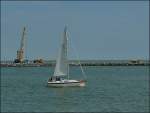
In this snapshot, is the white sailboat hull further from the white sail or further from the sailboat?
the white sail

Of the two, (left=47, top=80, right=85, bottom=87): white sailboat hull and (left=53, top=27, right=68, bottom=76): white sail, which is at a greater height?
(left=53, top=27, right=68, bottom=76): white sail

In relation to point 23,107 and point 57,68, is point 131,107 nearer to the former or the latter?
point 23,107

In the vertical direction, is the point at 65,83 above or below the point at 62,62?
below

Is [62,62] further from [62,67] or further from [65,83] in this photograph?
[65,83]

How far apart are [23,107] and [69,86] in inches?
836

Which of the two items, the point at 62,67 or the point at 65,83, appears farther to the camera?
the point at 62,67

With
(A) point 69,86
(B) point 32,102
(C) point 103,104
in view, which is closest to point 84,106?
(C) point 103,104

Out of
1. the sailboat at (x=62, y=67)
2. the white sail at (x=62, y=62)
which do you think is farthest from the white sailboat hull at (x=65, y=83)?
the white sail at (x=62, y=62)

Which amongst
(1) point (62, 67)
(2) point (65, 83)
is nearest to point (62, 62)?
(1) point (62, 67)

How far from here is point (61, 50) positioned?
70125mm

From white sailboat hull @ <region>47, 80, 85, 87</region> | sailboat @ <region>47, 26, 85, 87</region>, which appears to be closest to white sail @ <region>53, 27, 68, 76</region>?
sailboat @ <region>47, 26, 85, 87</region>

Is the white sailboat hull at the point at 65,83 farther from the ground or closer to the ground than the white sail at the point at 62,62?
closer to the ground

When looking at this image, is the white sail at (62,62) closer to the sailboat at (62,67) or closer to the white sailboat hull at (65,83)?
the sailboat at (62,67)

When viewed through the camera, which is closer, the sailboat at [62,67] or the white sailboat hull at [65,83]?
the white sailboat hull at [65,83]
